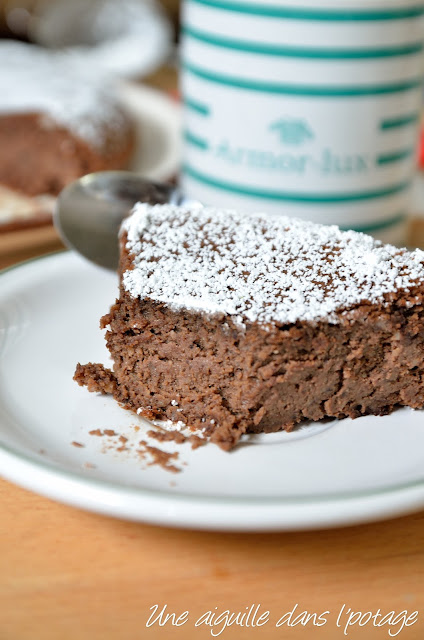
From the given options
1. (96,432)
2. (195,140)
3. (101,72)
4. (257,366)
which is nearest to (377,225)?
(195,140)

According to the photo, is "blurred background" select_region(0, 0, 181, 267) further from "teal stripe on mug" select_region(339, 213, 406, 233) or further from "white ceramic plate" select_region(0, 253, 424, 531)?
"teal stripe on mug" select_region(339, 213, 406, 233)

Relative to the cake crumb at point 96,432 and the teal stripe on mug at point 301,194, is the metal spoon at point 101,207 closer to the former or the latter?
the teal stripe on mug at point 301,194

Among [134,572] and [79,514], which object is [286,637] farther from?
[79,514]

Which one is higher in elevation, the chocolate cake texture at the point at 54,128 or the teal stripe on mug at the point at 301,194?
the teal stripe on mug at the point at 301,194

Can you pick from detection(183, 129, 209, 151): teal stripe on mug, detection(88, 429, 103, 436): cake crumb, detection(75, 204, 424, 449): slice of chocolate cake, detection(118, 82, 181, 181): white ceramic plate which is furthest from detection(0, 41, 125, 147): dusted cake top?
detection(88, 429, 103, 436): cake crumb

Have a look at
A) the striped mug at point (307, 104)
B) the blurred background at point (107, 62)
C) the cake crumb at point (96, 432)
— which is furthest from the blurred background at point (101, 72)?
the cake crumb at point (96, 432)

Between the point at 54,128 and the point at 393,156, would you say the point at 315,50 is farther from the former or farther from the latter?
the point at 54,128

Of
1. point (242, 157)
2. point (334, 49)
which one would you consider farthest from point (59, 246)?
point (334, 49)
